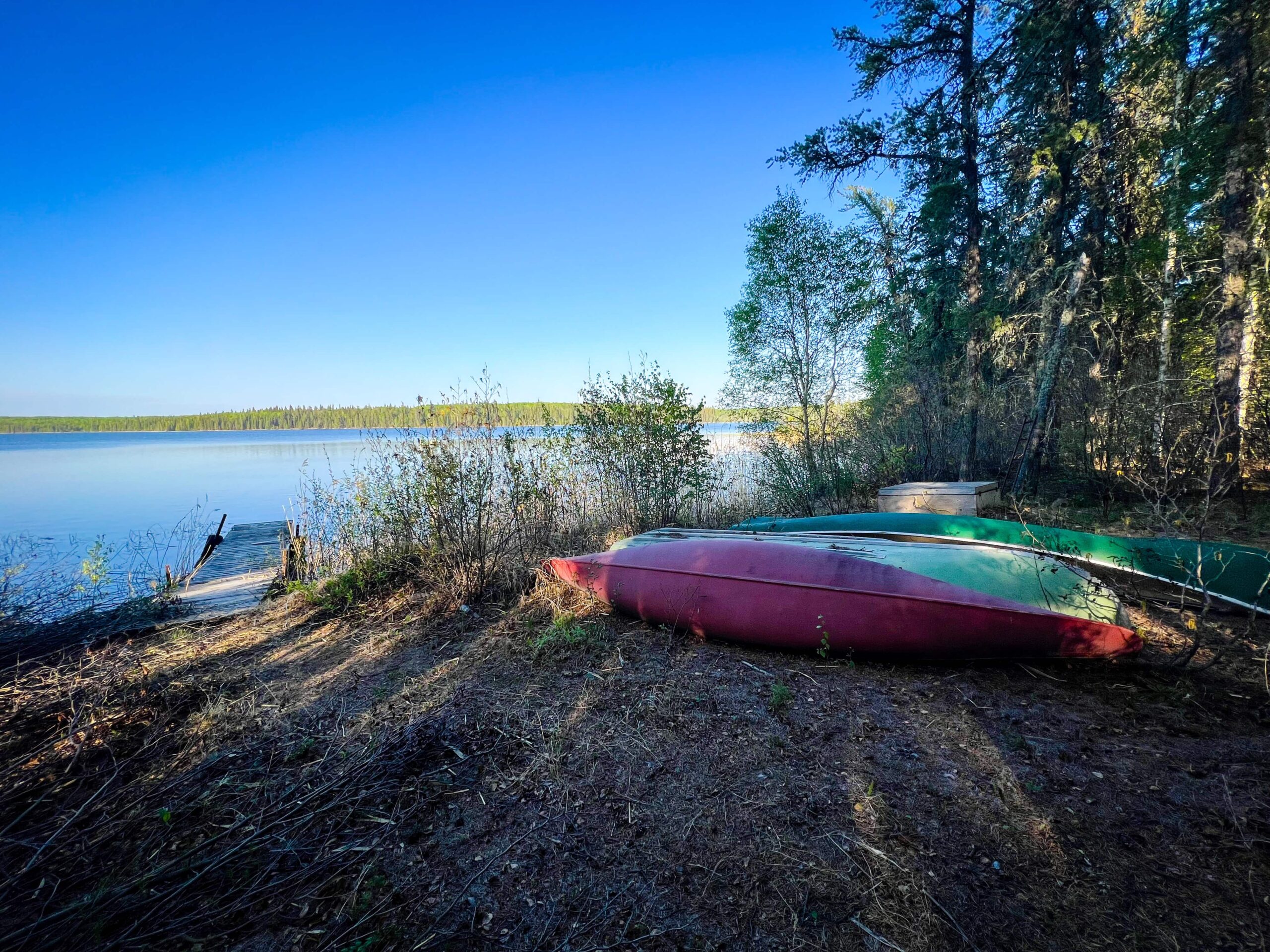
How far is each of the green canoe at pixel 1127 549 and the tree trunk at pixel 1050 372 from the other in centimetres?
363

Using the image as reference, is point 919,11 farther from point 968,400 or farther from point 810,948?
point 810,948

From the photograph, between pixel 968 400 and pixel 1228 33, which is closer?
pixel 1228 33

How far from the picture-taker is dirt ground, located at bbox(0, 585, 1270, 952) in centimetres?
152

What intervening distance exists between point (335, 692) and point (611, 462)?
429 cm

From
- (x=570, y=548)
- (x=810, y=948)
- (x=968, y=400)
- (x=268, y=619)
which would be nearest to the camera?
(x=810, y=948)

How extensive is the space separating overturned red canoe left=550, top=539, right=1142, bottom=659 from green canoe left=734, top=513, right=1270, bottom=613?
55cm

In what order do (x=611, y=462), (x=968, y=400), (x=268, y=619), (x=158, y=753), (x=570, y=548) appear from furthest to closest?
(x=968, y=400), (x=611, y=462), (x=570, y=548), (x=268, y=619), (x=158, y=753)

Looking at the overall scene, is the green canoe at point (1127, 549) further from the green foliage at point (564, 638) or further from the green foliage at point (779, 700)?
the green foliage at point (564, 638)

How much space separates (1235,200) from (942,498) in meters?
5.09

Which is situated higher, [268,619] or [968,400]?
[968,400]

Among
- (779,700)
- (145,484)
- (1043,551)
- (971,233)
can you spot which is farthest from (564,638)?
(145,484)

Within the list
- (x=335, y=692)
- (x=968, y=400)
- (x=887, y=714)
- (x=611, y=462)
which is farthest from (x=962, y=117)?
(x=335, y=692)

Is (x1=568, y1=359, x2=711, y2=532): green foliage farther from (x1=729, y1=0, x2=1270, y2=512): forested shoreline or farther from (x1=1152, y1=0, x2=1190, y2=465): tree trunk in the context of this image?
(x1=1152, y1=0, x2=1190, y2=465): tree trunk

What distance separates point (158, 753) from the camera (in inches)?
98.6
